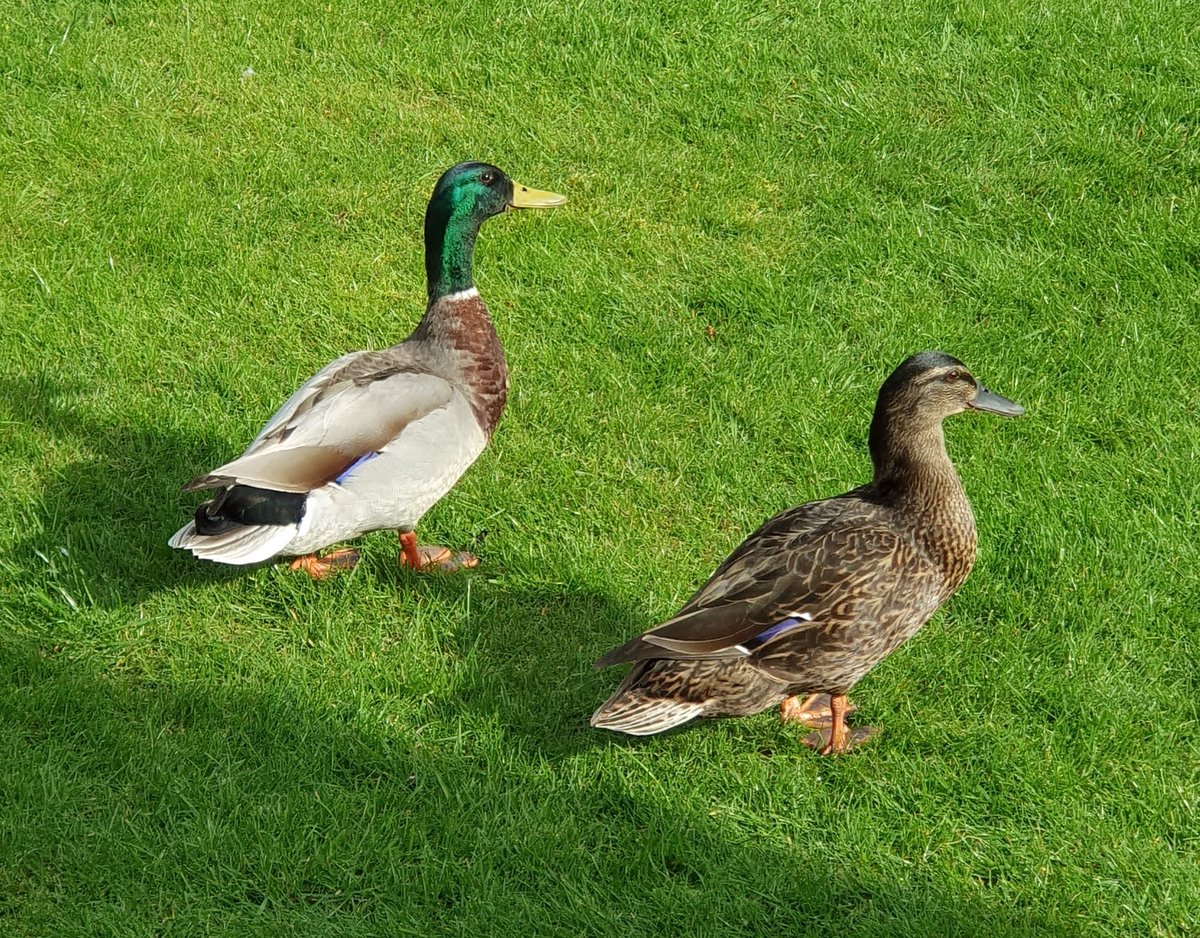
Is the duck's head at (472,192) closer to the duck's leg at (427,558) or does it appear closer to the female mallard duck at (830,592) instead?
the duck's leg at (427,558)

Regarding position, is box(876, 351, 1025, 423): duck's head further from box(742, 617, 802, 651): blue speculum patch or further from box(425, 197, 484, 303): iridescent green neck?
box(425, 197, 484, 303): iridescent green neck

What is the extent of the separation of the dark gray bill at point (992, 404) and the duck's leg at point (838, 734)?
936 mm

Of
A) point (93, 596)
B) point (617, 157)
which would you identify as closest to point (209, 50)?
point (617, 157)

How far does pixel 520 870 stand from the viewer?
3.40 meters

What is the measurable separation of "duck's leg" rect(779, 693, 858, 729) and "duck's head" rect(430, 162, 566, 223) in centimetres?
201

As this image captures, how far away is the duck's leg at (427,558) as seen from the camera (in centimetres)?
430

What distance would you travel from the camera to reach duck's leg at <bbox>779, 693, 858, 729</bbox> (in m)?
Result: 3.81

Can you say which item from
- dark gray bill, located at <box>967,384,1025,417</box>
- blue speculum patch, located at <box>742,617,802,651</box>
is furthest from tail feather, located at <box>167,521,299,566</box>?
dark gray bill, located at <box>967,384,1025,417</box>

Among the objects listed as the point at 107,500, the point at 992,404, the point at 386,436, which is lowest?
the point at 107,500

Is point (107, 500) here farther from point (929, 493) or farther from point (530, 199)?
point (929, 493)

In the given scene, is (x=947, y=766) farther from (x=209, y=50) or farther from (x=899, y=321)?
(x=209, y=50)

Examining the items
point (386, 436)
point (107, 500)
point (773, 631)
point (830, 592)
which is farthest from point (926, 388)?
point (107, 500)

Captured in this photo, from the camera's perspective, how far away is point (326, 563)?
14.2 feet

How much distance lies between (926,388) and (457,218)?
5.85 ft
